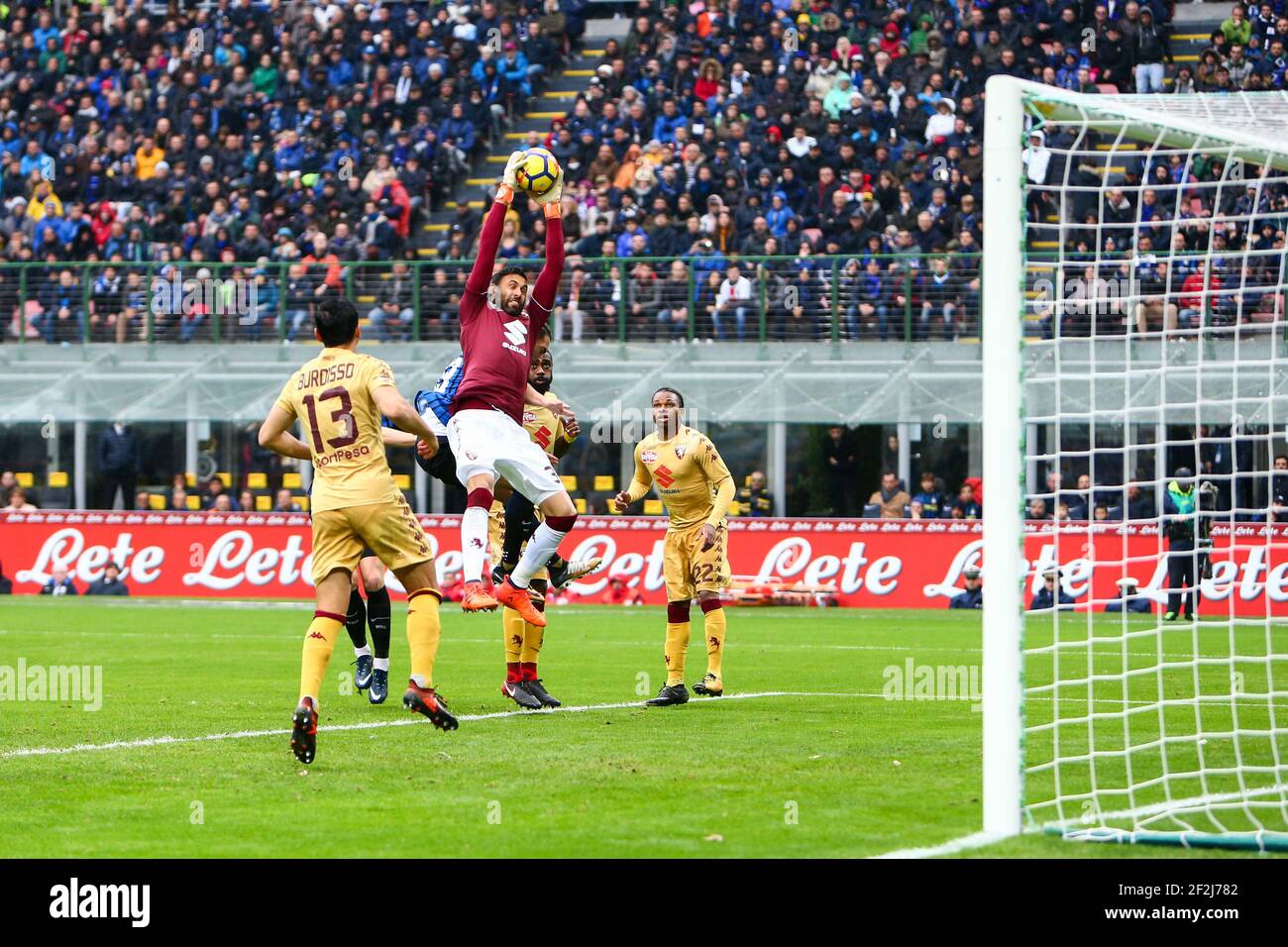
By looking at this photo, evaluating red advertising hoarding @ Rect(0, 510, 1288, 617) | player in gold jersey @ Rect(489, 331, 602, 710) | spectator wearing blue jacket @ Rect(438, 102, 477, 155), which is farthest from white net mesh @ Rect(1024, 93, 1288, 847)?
spectator wearing blue jacket @ Rect(438, 102, 477, 155)

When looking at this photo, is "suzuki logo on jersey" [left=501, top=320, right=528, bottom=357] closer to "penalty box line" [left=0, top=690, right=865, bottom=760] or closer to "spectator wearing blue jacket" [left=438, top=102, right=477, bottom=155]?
"penalty box line" [left=0, top=690, right=865, bottom=760]

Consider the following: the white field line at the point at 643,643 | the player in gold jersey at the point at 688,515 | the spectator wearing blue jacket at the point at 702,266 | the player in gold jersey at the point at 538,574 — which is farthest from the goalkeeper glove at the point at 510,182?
the spectator wearing blue jacket at the point at 702,266

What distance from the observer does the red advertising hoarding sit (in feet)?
79.9

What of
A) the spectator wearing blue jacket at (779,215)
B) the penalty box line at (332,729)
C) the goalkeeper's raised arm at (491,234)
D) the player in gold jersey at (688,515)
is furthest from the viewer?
the spectator wearing blue jacket at (779,215)

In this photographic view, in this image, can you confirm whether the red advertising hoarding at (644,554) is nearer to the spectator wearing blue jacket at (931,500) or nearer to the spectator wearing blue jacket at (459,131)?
the spectator wearing blue jacket at (931,500)

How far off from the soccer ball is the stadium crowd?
13.9 m

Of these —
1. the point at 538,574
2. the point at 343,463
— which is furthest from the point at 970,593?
the point at 343,463

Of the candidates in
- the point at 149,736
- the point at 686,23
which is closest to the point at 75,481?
the point at 686,23

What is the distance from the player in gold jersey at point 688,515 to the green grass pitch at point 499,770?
541 millimetres

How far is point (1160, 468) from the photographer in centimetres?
1122

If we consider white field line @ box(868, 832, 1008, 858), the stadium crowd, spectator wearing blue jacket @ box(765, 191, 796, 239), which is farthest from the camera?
spectator wearing blue jacket @ box(765, 191, 796, 239)

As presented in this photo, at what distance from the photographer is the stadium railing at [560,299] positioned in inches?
1066

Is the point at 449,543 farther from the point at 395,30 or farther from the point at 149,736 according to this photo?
the point at 149,736

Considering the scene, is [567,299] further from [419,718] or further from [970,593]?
[419,718]
